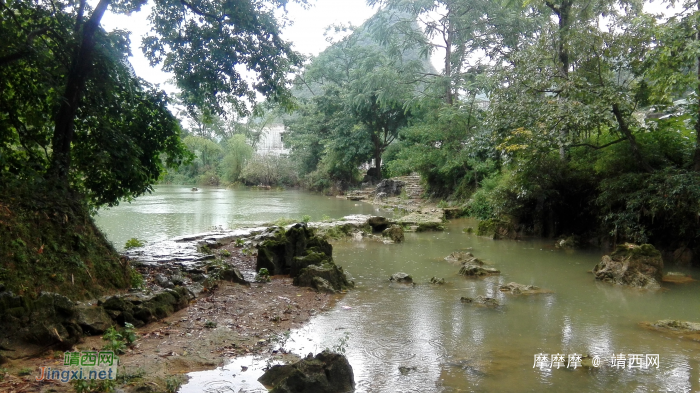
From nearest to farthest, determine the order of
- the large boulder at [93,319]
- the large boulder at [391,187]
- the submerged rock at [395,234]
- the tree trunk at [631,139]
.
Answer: the large boulder at [93,319], the tree trunk at [631,139], the submerged rock at [395,234], the large boulder at [391,187]

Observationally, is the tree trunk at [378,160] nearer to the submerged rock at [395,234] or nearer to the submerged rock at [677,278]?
the submerged rock at [395,234]

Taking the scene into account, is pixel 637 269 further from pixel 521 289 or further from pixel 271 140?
pixel 271 140

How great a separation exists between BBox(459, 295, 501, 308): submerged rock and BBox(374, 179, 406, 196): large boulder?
20.6 metres

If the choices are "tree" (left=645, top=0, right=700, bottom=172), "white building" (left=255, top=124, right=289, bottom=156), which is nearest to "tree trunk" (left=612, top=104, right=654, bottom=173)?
"tree" (left=645, top=0, right=700, bottom=172)

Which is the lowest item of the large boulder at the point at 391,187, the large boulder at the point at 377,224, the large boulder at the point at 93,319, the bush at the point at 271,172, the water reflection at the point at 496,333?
the water reflection at the point at 496,333

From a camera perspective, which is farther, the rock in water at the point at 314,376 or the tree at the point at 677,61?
the tree at the point at 677,61

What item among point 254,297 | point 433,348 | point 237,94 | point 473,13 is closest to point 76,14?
point 237,94

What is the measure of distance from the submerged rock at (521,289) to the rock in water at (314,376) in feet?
13.6

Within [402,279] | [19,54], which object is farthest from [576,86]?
[19,54]

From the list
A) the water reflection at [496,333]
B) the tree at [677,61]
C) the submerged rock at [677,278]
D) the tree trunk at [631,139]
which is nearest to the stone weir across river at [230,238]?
the water reflection at [496,333]

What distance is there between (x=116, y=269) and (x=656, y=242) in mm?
10294

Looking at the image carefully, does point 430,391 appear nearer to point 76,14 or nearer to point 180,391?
point 180,391

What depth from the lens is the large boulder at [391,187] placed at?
27359mm

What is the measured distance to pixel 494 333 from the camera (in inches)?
211
